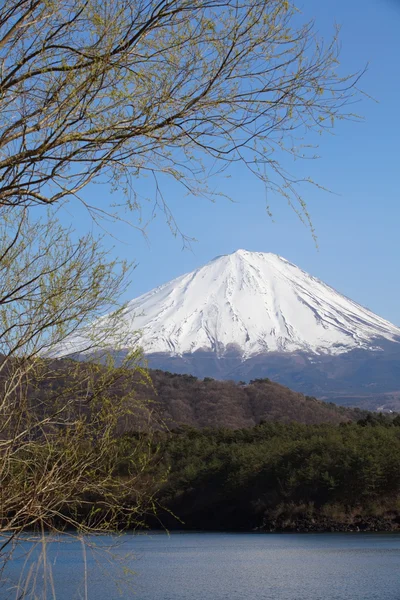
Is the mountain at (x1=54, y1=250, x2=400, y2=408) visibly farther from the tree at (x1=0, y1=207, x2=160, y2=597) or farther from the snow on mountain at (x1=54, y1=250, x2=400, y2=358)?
the tree at (x1=0, y1=207, x2=160, y2=597)

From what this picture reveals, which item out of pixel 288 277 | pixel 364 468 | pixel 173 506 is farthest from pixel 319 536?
pixel 288 277

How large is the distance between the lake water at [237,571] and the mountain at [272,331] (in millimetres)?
87197

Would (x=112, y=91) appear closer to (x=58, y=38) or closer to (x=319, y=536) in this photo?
(x=58, y=38)

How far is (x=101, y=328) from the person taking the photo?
14.1ft

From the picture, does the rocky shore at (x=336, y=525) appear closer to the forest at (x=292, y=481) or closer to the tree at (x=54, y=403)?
the forest at (x=292, y=481)

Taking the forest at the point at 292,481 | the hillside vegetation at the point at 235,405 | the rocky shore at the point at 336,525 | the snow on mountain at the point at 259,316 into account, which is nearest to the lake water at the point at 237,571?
the rocky shore at the point at 336,525

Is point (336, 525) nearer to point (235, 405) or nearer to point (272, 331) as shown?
point (235, 405)

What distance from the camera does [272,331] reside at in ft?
405

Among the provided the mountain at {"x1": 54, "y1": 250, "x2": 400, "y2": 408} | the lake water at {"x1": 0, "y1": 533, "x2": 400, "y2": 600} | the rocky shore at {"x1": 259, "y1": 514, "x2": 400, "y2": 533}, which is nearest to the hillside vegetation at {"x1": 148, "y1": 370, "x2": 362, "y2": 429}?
the rocky shore at {"x1": 259, "y1": 514, "x2": 400, "y2": 533}

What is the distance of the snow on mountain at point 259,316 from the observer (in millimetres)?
117375

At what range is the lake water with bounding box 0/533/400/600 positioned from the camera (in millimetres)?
11320

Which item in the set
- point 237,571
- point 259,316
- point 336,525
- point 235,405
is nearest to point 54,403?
point 237,571

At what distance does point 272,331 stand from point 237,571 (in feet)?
362

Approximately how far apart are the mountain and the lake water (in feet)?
286
